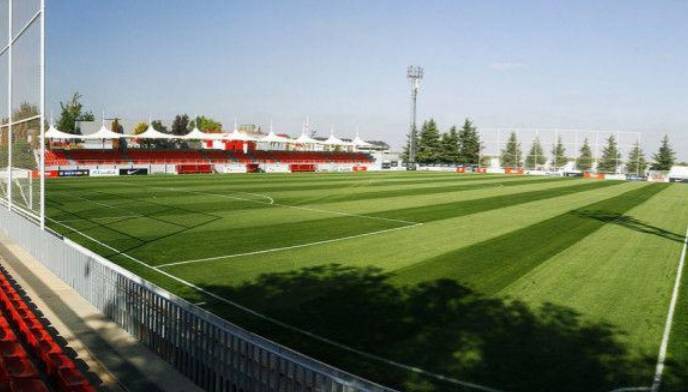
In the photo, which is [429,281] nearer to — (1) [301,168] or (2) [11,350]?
(2) [11,350]

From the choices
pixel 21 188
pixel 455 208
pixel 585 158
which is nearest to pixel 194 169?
pixel 455 208

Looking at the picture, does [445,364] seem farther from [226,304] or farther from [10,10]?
[10,10]

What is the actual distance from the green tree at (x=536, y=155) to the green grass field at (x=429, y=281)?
69.6m

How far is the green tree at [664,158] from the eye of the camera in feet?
301

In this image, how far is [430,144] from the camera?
106812 mm

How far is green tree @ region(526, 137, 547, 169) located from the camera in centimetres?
9644

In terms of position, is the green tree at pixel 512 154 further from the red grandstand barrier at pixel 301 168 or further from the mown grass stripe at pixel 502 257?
the mown grass stripe at pixel 502 257

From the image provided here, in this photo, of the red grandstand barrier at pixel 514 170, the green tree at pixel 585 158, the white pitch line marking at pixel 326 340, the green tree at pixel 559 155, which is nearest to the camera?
the white pitch line marking at pixel 326 340

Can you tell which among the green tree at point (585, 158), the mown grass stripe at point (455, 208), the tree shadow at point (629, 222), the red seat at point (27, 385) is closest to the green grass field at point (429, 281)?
the tree shadow at point (629, 222)

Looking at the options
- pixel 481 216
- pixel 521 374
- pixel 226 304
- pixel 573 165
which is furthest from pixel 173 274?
pixel 573 165

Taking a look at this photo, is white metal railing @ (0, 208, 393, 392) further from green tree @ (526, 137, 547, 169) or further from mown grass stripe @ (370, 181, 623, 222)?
green tree @ (526, 137, 547, 169)

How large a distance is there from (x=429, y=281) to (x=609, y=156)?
296 ft

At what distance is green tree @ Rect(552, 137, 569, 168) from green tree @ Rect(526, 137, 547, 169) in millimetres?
1702

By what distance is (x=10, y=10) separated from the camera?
19.8 meters
